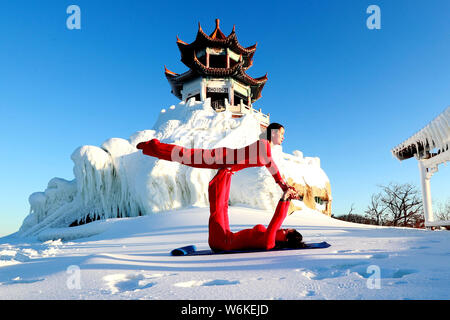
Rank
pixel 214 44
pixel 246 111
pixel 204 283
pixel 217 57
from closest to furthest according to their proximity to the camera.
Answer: pixel 204 283, pixel 246 111, pixel 214 44, pixel 217 57

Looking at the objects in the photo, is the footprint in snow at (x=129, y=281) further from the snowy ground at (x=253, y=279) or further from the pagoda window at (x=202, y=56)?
the pagoda window at (x=202, y=56)

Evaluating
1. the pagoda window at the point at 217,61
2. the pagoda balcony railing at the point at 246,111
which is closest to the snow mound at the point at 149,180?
the pagoda balcony railing at the point at 246,111

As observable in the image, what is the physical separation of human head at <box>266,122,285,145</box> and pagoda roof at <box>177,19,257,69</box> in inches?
700

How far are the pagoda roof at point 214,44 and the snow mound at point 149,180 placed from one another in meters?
8.41

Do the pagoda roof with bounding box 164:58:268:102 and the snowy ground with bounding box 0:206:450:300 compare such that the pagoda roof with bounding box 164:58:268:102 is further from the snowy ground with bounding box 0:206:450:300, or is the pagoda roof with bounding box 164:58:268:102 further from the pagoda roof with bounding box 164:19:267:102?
the snowy ground with bounding box 0:206:450:300

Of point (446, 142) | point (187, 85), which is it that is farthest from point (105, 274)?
point (187, 85)

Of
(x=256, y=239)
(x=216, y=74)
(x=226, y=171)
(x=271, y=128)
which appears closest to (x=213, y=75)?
(x=216, y=74)

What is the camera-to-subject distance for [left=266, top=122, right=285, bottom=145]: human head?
257 centimetres

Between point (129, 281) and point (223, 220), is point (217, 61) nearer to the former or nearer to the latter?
point (223, 220)

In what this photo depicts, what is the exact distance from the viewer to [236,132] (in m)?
10.5

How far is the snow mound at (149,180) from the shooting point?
875 cm

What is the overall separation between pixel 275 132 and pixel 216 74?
52.7 ft

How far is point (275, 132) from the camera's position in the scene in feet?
8.45
